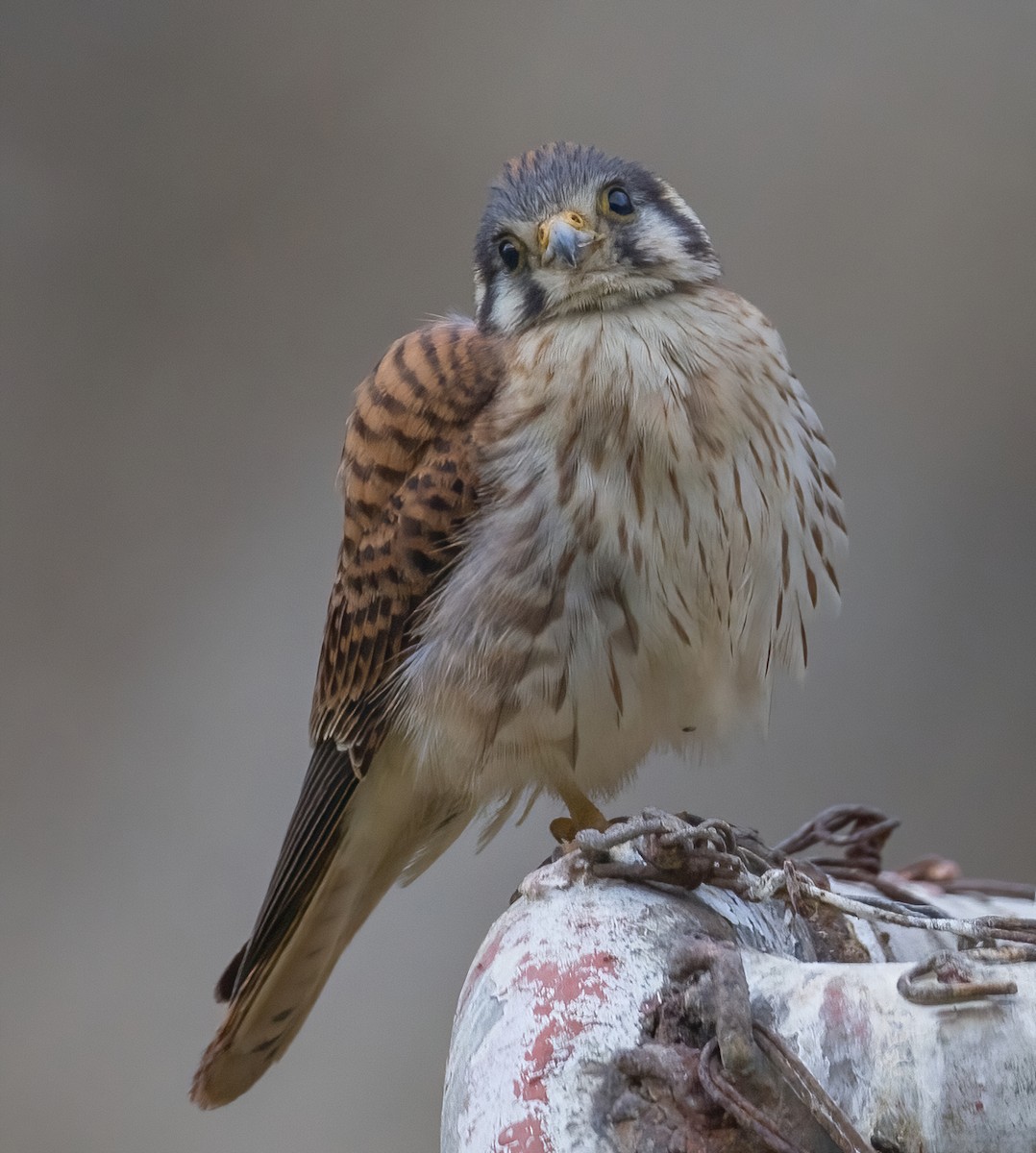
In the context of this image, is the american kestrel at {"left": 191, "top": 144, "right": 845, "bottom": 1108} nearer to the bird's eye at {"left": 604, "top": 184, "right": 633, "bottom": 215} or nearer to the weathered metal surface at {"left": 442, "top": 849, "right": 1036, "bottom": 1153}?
the bird's eye at {"left": 604, "top": 184, "right": 633, "bottom": 215}

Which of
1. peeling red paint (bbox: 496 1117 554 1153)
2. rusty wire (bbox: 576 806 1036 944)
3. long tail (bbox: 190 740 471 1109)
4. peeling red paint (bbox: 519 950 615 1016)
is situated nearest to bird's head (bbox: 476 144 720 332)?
long tail (bbox: 190 740 471 1109)

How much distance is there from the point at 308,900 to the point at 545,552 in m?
0.62

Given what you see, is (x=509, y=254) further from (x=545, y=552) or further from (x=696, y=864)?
(x=696, y=864)

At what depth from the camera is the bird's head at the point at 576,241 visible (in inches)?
64.3

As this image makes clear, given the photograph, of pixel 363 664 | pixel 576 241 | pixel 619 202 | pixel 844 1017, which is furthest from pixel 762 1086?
pixel 619 202

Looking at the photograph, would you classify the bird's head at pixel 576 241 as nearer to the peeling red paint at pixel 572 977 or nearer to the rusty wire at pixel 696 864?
the rusty wire at pixel 696 864

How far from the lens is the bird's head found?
163 cm

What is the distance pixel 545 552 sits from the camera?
149cm

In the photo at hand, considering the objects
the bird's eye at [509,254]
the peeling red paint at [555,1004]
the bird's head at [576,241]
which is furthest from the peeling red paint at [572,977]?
the bird's eye at [509,254]

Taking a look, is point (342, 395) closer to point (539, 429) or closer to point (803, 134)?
point (803, 134)

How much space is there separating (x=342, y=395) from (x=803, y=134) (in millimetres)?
1354

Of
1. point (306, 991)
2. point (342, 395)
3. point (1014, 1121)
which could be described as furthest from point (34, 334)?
point (1014, 1121)

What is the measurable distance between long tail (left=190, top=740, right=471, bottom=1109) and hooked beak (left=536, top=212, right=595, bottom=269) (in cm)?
65

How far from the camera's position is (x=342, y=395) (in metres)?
3.45
